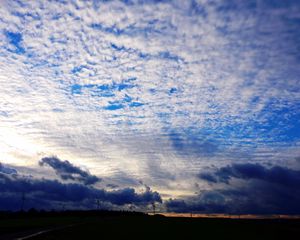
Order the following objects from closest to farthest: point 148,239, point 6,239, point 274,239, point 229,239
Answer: point 6,239, point 148,239, point 229,239, point 274,239

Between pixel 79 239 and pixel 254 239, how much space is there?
1246 inches

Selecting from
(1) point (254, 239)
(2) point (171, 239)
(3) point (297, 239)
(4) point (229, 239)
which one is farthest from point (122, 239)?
(3) point (297, 239)

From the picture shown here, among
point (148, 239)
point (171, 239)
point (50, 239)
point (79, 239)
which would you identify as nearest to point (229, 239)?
point (171, 239)

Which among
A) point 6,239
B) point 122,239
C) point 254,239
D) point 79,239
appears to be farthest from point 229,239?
point 6,239

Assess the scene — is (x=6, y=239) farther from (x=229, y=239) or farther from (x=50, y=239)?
(x=229, y=239)

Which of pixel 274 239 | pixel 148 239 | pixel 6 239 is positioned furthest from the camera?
pixel 274 239

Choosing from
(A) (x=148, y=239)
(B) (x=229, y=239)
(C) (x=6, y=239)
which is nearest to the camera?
(C) (x=6, y=239)

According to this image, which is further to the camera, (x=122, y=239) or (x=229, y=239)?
(x=229, y=239)

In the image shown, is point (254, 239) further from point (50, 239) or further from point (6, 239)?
point (6, 239)

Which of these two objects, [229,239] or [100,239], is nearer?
[100,239]

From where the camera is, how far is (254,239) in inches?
2879

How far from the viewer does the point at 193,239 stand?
68.1 meters

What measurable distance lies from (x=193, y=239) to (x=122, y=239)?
481 inches

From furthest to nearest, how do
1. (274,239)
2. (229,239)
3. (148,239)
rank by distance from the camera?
(274,239)
(229,239)
(148,239)
